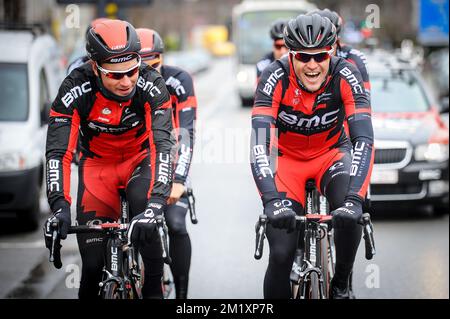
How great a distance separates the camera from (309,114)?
18.7 ft

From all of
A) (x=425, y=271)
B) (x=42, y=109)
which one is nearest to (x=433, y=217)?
(x=425, y=271)

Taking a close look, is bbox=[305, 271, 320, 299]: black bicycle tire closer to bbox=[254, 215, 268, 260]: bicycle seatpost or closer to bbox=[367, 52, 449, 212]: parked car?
bbox=[254, 215, 268, 260]: bicycle seatpost

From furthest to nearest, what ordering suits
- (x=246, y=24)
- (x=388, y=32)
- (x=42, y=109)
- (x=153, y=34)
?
1. (x=388, y=32)
2. (x=246, y=24)
3. (x=42, y=109)
4. (x=153, y=34)

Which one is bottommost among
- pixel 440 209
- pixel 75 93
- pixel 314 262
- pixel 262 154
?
pixel 440 209

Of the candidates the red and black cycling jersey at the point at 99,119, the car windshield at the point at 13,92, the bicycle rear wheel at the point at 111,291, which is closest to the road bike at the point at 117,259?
the bicycle rear wheel at the point at 111,291

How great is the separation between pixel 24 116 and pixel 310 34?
21.6ft

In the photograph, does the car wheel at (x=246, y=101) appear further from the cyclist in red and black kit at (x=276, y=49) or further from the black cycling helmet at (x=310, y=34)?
the black cycling helmet at (x=310, y=34)

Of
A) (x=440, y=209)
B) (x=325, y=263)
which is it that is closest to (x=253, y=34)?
(x=440, y=209)

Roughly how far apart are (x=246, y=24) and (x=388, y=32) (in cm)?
1617

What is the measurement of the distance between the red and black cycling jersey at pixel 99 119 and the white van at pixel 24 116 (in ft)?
16.7

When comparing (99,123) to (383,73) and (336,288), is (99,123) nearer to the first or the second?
(336,288)

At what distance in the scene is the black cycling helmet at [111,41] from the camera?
520 cm

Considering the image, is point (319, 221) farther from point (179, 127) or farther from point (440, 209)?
point (440, 209)

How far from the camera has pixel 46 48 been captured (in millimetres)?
12695
